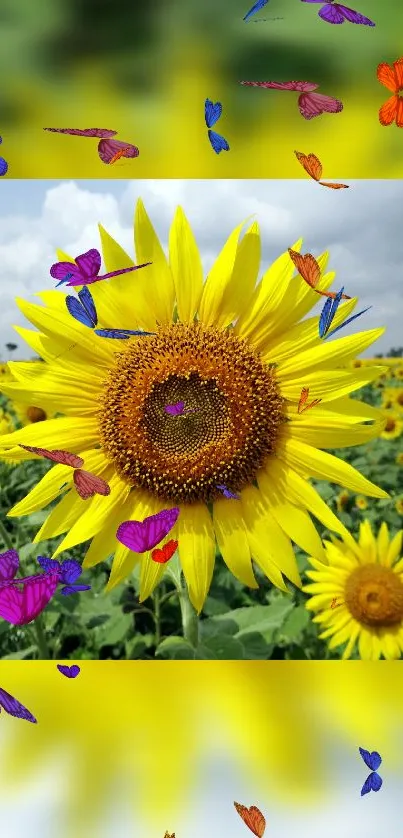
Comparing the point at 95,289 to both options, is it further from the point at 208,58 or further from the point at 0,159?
the point at 208,58

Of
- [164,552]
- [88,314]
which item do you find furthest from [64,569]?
[88,314]

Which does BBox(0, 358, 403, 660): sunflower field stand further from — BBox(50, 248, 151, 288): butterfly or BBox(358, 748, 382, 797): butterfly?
BBox(50, 248, 151, 288): butterfly

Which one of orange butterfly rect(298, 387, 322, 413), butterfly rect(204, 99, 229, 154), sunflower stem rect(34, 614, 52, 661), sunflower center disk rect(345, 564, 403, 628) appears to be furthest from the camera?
sunflower center disk rect(345, 564, 403, 628)

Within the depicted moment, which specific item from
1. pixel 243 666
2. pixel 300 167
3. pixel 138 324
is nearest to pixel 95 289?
pixel 138 324

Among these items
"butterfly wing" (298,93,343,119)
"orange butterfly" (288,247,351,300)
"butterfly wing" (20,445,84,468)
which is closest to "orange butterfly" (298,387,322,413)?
"orange butterfly" (288,247,351,300)

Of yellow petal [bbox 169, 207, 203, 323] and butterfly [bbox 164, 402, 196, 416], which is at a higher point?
yellow petal [bbox 169, 207, 203, 323]
